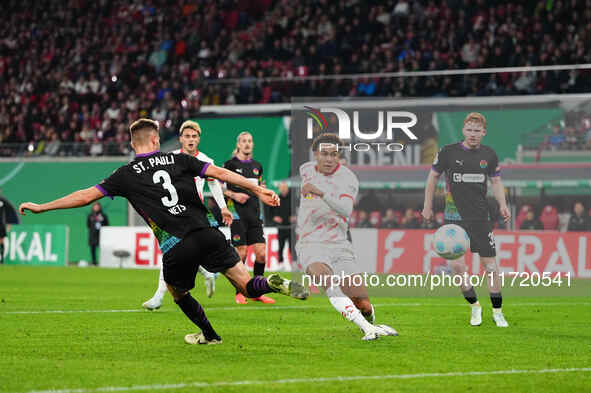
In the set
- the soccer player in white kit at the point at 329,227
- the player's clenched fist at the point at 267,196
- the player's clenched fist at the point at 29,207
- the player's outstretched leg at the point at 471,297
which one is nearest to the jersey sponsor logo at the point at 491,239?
the player's outstretched leg at the point at 471,297

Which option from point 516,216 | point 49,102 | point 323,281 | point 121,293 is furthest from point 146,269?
point 323,281

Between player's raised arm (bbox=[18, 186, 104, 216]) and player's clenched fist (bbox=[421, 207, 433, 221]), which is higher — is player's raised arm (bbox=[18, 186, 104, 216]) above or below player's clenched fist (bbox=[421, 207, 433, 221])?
above

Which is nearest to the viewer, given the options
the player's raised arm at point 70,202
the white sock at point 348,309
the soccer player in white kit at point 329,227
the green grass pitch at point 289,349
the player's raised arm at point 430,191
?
the green grass pitch at point 289,349

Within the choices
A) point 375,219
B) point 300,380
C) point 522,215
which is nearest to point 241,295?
point 375,219

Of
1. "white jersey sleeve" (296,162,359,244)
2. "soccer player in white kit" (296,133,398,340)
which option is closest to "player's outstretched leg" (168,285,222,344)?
"soccer player in white kit" (296,133,398,340)

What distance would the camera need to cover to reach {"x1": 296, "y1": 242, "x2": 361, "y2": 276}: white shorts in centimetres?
978

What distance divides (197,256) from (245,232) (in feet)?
22.4

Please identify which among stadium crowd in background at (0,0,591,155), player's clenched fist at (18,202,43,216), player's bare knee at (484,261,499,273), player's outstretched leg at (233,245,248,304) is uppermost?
stadium crowd in background at (0,0,591,155)

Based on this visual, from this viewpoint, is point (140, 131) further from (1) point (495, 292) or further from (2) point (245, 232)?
(2) point (245, 232)

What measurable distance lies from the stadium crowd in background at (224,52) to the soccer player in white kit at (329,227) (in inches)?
448

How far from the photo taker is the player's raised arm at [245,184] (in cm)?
792

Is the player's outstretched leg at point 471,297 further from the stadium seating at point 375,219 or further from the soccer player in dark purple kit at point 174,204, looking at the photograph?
the soccer player in dark purple kit at point 174,204

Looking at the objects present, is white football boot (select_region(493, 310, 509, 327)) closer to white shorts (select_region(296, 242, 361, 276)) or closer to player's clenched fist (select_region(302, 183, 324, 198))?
white shorts (select_region(296, 242, 361, 276))

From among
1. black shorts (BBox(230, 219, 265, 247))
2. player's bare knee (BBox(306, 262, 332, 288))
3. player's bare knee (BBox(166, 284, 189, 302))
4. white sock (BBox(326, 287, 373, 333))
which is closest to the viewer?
player's bare knee (BBox(166, 284, 189, 302))
